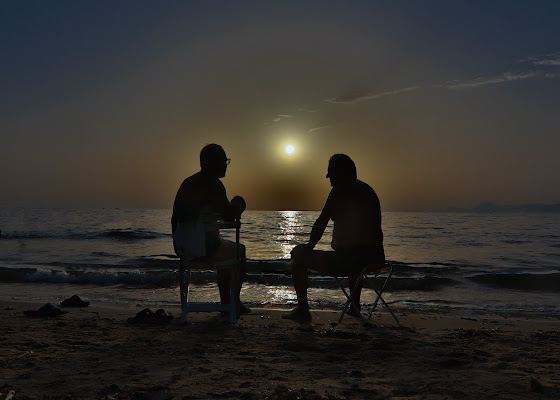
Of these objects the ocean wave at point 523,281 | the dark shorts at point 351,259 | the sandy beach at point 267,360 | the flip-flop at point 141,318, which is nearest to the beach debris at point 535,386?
the sandy beach at point 267,360

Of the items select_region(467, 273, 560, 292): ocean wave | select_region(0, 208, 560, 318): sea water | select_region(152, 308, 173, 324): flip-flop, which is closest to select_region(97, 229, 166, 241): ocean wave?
select_region(0, 208, 560, 318): sea water

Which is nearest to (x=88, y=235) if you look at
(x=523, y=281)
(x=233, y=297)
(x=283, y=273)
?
(x=283, y=273)

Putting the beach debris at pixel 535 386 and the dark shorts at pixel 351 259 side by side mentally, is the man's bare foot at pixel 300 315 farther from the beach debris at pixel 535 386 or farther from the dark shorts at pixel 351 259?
the beach debris at pixel 535 386

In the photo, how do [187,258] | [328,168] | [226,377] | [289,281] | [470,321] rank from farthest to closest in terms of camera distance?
1. [289,281]
2. [470,321]
3. [328,168]
4. [187,258]
5. [226,377]

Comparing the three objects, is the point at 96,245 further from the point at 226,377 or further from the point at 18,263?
the point at 226,377

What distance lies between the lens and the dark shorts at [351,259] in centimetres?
527

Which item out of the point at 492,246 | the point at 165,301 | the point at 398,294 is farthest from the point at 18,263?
the point at 492,246

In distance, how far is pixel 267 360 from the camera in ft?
12.7

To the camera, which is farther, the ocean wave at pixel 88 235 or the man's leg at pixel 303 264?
the ocean wave at pixel 88 235

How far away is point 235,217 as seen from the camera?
5230mm

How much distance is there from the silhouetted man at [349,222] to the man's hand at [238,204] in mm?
895

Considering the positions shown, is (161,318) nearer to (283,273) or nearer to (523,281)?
(283,273)

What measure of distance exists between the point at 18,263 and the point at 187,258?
41.0ft

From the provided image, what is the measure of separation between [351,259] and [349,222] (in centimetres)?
44
